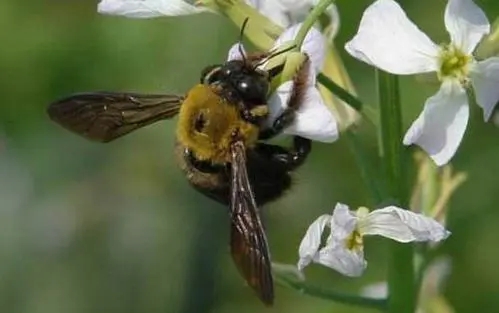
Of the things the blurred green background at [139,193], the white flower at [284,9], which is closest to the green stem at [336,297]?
the white flower at [284,9]

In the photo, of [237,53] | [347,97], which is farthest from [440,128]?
[237,53]

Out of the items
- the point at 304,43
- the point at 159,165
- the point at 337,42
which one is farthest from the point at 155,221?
the point at 304,43

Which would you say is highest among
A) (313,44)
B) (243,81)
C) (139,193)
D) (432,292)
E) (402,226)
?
(313,44)

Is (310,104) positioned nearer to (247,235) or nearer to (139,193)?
(247,235)

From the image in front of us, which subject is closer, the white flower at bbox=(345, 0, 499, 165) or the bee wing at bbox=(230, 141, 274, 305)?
the bee wing at bbox=(230, 141, 274, 305)

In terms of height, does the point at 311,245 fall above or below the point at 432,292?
above

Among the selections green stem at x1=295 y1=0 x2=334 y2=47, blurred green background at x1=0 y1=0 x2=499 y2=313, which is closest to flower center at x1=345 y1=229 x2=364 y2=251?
green stem at x1=295 y1=0 x2=334 y2=47

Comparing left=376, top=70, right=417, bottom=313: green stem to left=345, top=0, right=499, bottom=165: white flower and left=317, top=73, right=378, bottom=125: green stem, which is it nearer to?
left=317, top=73, right=378, bottom=125: green stem
